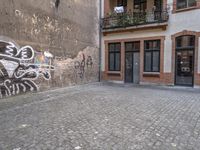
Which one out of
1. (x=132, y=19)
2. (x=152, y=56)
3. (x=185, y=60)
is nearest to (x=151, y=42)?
(x=152, y=56)

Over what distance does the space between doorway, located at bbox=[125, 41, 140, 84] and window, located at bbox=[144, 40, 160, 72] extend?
0.68 metres

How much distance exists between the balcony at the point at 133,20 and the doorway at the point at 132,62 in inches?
52.1

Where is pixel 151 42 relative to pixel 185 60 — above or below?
above

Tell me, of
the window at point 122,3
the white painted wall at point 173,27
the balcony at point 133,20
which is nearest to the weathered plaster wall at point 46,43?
the balcony at point 133,20

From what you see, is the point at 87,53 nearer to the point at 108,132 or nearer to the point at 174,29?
the point at 174,29

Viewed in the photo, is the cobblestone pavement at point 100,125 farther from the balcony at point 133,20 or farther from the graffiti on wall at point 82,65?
the balcony at point 133,20

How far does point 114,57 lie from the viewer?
54.0 ft

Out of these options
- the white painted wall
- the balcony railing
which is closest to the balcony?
the balcony railing

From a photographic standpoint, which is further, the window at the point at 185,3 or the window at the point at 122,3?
the window at the point at 122,3

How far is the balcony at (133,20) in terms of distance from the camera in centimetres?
1384

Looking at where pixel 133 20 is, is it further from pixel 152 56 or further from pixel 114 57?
pixel 114 57

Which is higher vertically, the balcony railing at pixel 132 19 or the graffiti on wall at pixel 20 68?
the balcony railing at pixel 132 19

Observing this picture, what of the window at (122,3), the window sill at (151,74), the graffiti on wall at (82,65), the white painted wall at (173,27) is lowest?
the window sill at (151,74)

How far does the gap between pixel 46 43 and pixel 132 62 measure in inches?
275
